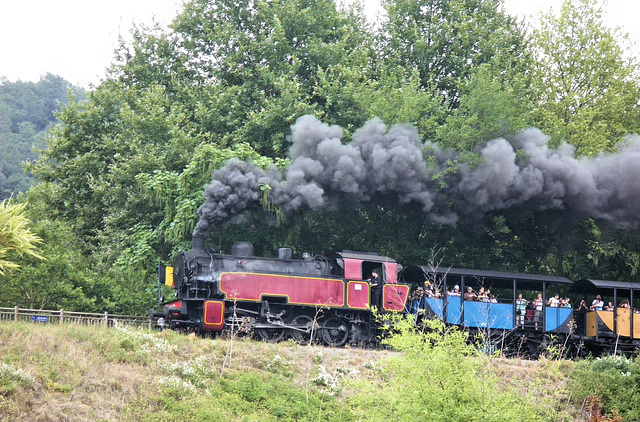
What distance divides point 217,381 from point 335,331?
6.07 metres

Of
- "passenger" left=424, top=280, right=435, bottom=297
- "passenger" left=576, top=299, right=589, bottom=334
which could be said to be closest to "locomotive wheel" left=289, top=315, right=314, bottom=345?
"passenger" left=424, top=280, right=435, bottom=297

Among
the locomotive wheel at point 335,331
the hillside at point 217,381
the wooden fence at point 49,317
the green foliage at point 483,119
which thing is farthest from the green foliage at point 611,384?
the wooden fence at point 49,317

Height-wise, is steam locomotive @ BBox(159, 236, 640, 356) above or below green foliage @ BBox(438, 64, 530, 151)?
below

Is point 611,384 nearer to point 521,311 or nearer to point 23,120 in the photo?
point 521,311

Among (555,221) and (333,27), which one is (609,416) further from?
(333,27)

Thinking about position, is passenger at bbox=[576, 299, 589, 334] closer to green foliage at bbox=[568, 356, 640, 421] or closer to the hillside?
green foliage at bbox=[568, 356, 640, 421]

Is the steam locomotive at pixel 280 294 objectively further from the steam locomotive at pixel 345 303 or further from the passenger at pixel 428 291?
the passenger at pixel 428 291

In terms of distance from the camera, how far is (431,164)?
2948 cm

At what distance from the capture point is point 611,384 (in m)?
20.8

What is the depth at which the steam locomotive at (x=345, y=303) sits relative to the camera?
22688 millimetres

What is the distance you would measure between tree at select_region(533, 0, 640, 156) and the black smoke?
2969 millimetres

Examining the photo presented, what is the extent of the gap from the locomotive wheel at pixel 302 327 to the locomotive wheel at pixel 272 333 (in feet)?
1.15

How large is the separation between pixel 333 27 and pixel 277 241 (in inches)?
467

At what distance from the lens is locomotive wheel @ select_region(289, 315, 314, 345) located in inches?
929
